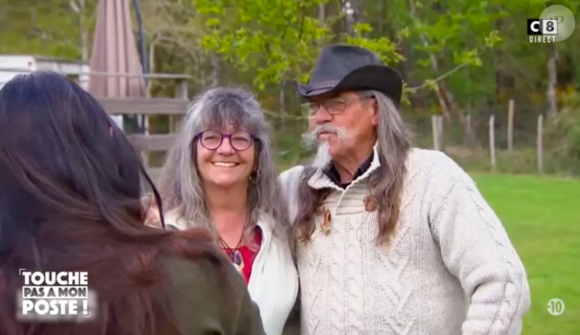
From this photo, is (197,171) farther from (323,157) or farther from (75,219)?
(75,219)

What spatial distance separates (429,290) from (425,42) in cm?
1616

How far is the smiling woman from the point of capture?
225cm

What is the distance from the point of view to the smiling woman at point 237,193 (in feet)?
7.39

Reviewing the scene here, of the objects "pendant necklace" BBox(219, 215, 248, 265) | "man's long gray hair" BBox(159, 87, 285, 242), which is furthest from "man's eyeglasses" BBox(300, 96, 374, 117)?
"pendant necklace" BBox(219, 215, 248, 265)

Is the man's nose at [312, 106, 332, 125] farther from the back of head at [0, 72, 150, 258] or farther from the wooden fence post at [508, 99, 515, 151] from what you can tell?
the wooden fence post at [508, 99, 515, 151]

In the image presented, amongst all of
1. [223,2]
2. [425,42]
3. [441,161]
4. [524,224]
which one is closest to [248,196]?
[441,161]

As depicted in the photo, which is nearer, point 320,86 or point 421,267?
point 421,267

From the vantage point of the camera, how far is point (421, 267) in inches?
84.4

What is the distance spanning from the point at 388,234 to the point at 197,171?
0.54 m

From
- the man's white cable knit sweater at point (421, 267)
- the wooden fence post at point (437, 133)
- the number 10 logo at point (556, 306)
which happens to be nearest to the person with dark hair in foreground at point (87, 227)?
the man's white cable knit sweater at point (421, 267)

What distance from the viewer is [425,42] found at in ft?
58.6

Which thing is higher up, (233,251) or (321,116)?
(321,116)

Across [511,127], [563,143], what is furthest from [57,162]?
[511,127]

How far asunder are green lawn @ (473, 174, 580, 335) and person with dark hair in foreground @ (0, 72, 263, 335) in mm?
3743
